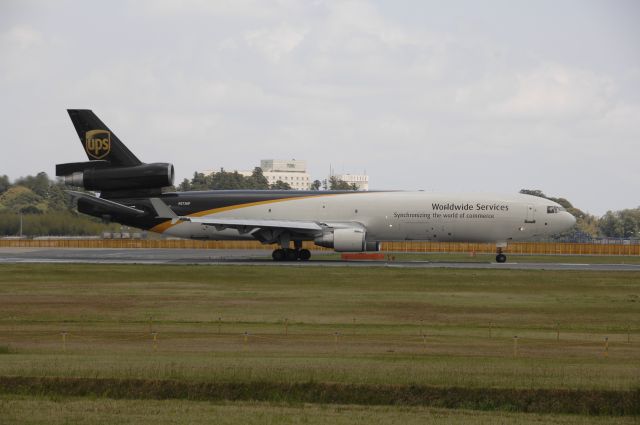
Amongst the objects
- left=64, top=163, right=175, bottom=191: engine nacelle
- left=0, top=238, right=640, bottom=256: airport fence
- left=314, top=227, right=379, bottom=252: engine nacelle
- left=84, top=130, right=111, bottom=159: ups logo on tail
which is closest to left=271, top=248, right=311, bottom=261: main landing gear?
left=314, top=227, right=379, bottom=252: engine nacelle

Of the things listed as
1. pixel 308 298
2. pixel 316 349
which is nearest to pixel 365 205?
pixel 308 298

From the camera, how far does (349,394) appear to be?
2112 centimetres

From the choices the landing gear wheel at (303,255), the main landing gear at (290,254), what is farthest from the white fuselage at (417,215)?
the landing gear wheel at (303,255)

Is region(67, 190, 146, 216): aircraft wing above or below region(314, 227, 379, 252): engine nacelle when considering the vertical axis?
above

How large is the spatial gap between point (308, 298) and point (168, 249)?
5173 cm

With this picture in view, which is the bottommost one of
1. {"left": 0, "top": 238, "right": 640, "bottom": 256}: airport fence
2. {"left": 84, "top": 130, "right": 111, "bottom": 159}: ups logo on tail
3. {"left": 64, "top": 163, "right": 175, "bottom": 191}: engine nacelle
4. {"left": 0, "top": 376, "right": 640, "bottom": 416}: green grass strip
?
{"left": 0, "top": 376, "right": 640, "bottom": 416}: green grass strip


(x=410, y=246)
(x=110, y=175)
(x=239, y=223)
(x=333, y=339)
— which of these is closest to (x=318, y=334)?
(x=333, y=339)

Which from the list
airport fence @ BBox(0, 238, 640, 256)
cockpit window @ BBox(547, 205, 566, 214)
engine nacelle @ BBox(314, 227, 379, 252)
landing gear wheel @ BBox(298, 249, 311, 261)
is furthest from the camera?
airport fence @ BBox(0, 238, 640, 256)

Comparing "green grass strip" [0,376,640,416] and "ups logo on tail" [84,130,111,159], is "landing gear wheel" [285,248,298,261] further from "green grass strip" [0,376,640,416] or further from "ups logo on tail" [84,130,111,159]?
"green grass strip" [0,376,640,416]

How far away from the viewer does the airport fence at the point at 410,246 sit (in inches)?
3578

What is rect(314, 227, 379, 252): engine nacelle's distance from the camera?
63906 mm

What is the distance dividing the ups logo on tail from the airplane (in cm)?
7

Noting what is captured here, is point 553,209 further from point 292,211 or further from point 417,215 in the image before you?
point 292,211

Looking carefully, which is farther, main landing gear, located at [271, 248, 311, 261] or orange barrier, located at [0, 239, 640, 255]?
orange barrier, located at [0, 239, 640, 255]
